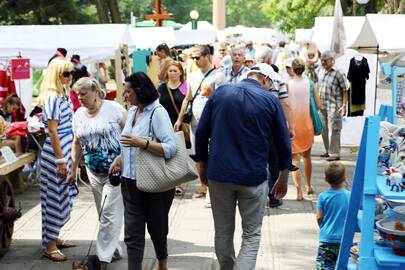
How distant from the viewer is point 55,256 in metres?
7.40

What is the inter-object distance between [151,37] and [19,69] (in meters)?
12.8

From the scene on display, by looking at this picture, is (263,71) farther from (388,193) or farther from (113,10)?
(113,10)

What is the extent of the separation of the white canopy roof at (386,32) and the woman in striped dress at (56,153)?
4.46 m

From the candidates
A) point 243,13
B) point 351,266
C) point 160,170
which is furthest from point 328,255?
point 243,13

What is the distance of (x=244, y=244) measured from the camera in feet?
A: 19.5

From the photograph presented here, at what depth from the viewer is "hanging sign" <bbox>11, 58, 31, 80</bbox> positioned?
40.7ft

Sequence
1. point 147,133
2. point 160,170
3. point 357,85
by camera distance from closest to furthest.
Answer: point 160,170, point 147,133, point 357,85

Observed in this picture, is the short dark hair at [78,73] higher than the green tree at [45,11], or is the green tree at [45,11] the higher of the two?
the green tree at [45,11]

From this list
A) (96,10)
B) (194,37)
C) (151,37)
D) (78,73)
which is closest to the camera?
(78,73)

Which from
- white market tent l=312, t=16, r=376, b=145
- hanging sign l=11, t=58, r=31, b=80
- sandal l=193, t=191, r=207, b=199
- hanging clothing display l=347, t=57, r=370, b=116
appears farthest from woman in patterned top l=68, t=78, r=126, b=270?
white market tent l=312, t=16, r=376, b=145

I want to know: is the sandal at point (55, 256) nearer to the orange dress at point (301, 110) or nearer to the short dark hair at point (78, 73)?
the orange dress at point (301, 110)

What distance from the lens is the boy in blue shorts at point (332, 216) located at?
5.89m

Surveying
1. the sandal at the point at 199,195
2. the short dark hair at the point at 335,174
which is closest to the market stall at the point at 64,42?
the sandal at the point at 199,195

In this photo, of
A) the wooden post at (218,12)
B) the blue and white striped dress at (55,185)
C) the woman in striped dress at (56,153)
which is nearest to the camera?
the woman in striped dress at (56,153)
